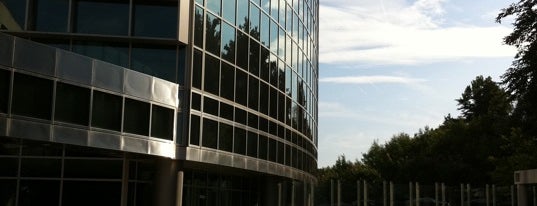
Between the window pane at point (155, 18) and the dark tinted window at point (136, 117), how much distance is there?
111 inches

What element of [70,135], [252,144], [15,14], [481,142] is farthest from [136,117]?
[481,142]

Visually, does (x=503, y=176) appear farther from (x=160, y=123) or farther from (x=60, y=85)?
(x=60, y=85)

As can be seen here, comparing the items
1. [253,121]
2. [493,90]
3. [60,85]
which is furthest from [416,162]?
[60,85]

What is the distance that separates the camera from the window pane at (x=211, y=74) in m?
24.8

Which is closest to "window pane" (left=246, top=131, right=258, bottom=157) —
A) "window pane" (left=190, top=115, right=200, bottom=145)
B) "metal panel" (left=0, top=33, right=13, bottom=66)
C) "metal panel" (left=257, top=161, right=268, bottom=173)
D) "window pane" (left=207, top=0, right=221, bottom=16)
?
"metal panel" (left=257, top=161, right=268, bottom=173)

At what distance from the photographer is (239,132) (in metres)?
27.1

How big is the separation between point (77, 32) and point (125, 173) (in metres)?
5.16

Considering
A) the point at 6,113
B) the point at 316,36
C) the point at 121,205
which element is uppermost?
the point at 316,36

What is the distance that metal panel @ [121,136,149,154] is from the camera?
21.3 meters

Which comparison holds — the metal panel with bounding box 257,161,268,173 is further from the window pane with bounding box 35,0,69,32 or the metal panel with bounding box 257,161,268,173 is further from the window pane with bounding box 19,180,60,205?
the window pane with bounding box 35,0,69,32

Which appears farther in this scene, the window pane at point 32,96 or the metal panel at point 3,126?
the window pane at point 32,96

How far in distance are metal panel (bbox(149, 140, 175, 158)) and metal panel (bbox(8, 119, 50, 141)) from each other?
179 inches

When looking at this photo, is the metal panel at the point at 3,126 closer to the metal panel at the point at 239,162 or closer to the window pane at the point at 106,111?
the window pane at the point at 106,111

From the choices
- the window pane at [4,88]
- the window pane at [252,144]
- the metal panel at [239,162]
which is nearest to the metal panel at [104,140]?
the window pane at [4,88]
